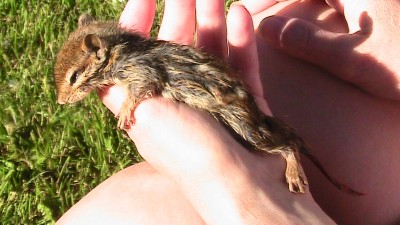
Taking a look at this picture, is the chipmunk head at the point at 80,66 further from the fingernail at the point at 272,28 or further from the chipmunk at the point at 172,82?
the fingernail at the point at 272,28

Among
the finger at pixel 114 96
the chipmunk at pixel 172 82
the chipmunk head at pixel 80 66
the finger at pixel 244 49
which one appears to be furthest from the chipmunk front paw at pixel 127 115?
the finger at pixel 244 49

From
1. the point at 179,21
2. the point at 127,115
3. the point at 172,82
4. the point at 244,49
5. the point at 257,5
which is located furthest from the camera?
the point at 257,5

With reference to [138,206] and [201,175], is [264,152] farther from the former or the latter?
[138,206]

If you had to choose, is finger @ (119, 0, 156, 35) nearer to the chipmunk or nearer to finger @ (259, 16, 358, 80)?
the chipmunk

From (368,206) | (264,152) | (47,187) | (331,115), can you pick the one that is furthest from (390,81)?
(47,187)

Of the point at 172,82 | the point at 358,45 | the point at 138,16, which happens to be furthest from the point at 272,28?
the point at 138,16

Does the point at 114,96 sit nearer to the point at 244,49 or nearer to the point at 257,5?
the point at 244,49
